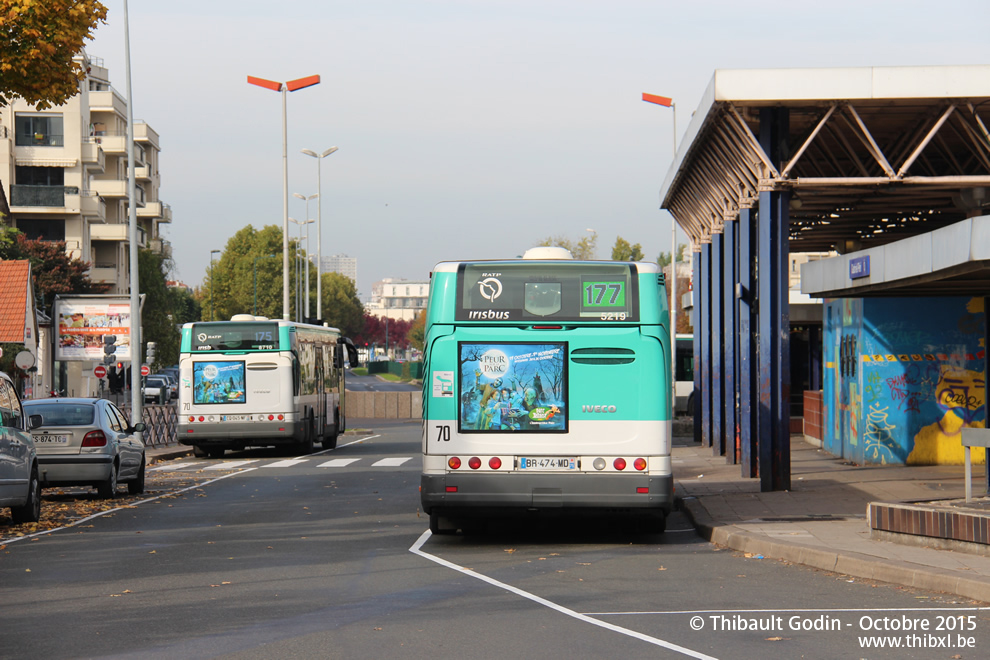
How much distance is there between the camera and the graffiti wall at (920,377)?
21812mm

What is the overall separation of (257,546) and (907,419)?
13.0m

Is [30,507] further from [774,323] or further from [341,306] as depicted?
[341,306]

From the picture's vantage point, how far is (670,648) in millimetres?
7754

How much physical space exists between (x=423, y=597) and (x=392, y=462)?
1820cm

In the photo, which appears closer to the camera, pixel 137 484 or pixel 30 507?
pixel 30 507

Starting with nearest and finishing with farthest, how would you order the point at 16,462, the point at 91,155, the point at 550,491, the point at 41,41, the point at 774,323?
the point at 550,491, the point at 41,41, the point at 16,462, the point at 774,323, the point at 91,155

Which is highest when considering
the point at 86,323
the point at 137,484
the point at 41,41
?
the point at 41,41

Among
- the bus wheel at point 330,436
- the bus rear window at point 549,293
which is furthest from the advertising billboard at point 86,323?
the bus rear window at point 549,293

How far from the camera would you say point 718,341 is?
2819 centimetres

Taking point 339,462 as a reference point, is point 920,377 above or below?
above

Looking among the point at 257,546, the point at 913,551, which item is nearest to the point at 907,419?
the point at 913,551

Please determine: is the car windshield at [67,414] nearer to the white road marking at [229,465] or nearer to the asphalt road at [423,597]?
the asphalt road at [423,597]

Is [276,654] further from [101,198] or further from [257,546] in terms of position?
[101,198]

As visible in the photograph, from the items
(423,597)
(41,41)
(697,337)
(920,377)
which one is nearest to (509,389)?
(423,597)
